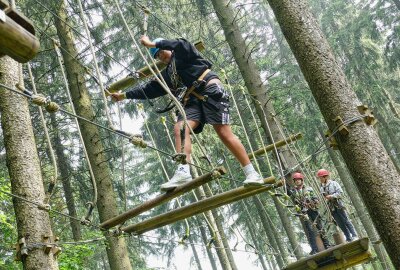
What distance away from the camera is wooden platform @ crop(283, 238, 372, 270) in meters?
4.92

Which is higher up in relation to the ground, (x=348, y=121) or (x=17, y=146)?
(x=17, y=146)

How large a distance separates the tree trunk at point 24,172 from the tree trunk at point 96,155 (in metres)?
1.69

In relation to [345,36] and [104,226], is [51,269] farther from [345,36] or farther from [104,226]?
[345,36]

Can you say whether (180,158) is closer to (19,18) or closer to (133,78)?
(133,78)

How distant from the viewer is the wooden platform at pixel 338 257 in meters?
4.92

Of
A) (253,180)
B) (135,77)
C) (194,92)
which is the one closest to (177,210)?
(253,180)

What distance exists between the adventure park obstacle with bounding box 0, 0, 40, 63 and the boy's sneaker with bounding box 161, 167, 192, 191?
1.75 m

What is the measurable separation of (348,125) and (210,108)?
1.20m

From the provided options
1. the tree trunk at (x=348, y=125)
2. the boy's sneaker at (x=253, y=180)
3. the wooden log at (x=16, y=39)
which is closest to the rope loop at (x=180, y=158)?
the boy's sneaker at (x=253, y=180)

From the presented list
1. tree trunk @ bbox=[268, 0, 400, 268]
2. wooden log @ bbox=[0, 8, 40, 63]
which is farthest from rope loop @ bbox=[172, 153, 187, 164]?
wooden log @ bbox=[0, 8, 40, 63]

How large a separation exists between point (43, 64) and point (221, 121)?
6919 mm

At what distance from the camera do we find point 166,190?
3.48 meters

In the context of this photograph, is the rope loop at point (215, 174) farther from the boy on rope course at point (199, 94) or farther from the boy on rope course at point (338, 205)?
the boy on rope course at point (338, 205)

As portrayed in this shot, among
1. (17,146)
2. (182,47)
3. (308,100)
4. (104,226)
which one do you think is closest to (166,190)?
(104,226)
